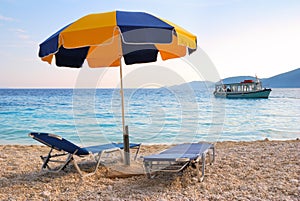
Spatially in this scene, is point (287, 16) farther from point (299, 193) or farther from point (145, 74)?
point (299, 193)

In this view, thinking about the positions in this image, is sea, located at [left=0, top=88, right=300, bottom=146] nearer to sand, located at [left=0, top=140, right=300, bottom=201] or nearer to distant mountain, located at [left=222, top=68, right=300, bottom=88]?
sand, located at [left=0, top=140, right=300, bottom=201]

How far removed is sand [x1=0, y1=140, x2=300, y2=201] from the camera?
9.33 feet

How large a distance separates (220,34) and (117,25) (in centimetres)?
794

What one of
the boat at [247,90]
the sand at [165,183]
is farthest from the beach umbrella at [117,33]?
the boat at [247,90]

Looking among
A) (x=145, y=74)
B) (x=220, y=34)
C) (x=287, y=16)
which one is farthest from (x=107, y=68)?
(x=287, y=16)

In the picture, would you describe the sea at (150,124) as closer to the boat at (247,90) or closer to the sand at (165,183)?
the sand at (165,183)

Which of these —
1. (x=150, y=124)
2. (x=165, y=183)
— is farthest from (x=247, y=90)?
(x=165, y=183)

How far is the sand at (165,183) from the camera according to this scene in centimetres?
284

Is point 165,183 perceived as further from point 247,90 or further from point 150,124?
point 247,90

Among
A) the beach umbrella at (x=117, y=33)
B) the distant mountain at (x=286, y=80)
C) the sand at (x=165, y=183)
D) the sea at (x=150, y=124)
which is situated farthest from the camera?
the distant mountain at (x=286, y=80)

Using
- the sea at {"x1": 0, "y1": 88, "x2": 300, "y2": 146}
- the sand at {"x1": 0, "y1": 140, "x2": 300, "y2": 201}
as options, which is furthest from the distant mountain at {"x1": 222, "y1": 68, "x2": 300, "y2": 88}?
the sand at {"x1": 0, "y1": 140, "x2": 300, "y2": 201}

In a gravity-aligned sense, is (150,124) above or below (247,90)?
below

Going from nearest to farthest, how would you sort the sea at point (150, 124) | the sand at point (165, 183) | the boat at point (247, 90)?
1. the sand at point (165, 183)
2. the sea at point (150, 124)
3. the boat at point (247, 90)

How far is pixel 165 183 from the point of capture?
322cm
